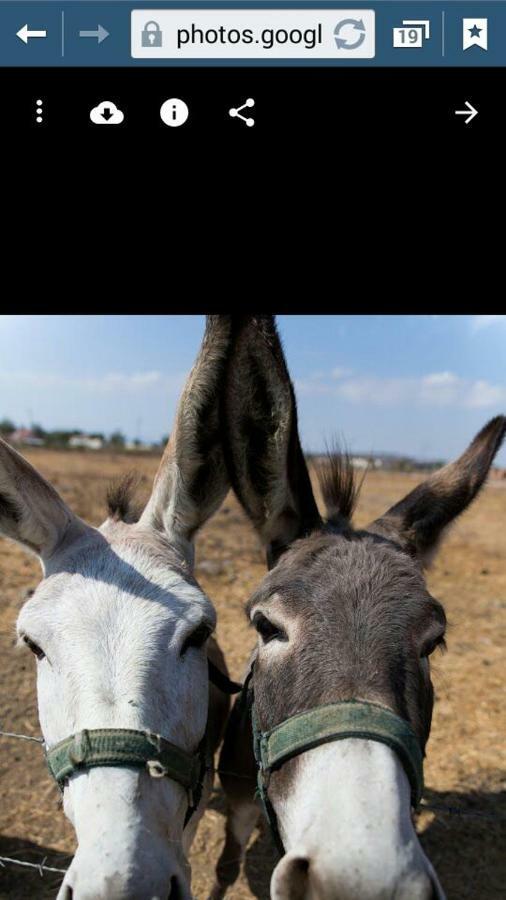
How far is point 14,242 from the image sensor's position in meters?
2.54

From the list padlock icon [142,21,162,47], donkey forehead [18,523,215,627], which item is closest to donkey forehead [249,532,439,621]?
donkey forehead [18,523,215,627]

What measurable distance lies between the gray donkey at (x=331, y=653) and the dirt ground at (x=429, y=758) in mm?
345

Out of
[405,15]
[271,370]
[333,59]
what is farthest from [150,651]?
[405,15]

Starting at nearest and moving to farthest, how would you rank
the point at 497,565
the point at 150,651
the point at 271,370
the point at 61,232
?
1. the point at 150,651
2. the point at 61,232
3. the point at 271,370
4. the point at 497,565

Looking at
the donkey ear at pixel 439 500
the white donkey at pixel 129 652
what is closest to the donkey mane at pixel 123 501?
the white donkey at pixel 129 652

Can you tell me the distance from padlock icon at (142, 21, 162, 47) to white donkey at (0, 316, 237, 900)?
1.04 meters

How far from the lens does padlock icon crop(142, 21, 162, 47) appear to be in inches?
89.7

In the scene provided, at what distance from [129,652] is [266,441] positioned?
3.94ft

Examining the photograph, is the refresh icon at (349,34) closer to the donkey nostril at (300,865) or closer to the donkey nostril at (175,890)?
the donkey nostril at (300,865)

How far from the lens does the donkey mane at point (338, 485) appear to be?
10.8 feet

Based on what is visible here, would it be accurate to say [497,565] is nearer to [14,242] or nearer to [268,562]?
[268,562]

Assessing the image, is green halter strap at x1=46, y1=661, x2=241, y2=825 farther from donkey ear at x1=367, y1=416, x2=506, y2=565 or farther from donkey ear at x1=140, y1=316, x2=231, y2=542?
donkey ear at x1=367, y1=416, x2=506, y2=565

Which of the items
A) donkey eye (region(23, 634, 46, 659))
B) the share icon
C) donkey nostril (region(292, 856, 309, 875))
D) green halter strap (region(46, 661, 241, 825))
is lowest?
donkey nostril (region(292, 856, 309, 875))

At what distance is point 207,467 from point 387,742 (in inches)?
61.0
